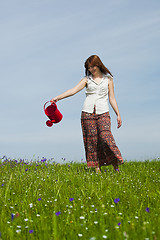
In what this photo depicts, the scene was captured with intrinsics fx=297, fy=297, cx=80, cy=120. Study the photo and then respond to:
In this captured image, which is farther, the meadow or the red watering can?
the red watering can

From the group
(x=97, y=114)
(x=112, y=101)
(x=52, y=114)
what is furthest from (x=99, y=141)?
(x=52, y=114)

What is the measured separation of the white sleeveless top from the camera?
7.13 metres

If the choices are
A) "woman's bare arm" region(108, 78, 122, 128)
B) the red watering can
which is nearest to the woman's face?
"woman's bare arm" region(108, 78, 122, 128)

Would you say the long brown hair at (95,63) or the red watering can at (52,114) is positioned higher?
the long brown hair at (95,63)

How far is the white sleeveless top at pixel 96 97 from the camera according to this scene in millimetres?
7133

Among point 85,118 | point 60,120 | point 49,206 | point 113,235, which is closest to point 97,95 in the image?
point 85,118

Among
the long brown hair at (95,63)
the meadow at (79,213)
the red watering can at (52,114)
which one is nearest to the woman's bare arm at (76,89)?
the long brown hair at (95,63)

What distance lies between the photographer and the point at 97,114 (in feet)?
23.5

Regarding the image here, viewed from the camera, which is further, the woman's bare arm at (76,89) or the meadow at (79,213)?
the woman's bare arm at (76,89)

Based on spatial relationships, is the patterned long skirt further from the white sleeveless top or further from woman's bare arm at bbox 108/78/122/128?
woman's bare arm at bbox 108/78/122/128

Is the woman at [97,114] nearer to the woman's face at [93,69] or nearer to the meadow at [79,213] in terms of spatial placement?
the woman's face at [93,69]

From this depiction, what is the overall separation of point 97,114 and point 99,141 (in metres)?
0.67

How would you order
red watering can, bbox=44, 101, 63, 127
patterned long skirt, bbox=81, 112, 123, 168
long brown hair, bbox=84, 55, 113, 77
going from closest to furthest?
red watering can, bbox=44, 101, 63, 127, patterned long skirt, bbox=81, 112, 123, 168, long brown hair, bbox=84, 55, 113, 77

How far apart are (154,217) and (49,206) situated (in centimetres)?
147
